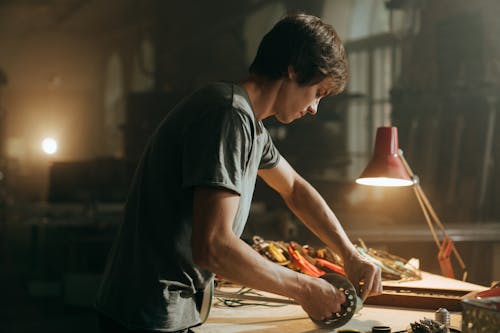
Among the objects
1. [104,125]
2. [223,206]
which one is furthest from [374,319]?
[104,125]

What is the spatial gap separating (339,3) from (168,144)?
2.95 metres

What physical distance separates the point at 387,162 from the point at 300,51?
85 cm

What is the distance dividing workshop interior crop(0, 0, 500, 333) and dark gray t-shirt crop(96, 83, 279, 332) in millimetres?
2135

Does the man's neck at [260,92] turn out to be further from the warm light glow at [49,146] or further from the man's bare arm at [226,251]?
the warm light glow at [49,146]

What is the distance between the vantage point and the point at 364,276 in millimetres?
1665

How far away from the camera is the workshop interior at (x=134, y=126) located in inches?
137

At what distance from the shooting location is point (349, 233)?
147 inches

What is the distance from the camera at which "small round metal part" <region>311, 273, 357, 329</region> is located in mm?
1457

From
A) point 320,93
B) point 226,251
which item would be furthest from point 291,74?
point 226,251

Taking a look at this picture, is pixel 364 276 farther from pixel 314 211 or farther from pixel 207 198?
pixel 207 198

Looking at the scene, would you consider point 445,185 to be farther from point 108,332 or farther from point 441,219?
point 108,332

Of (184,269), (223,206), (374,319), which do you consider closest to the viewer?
(223,206)

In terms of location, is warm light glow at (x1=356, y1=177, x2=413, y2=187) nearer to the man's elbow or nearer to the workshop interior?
the workshop interior

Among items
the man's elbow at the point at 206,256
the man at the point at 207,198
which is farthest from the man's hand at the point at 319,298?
the man's elbow at the point at 206,256
